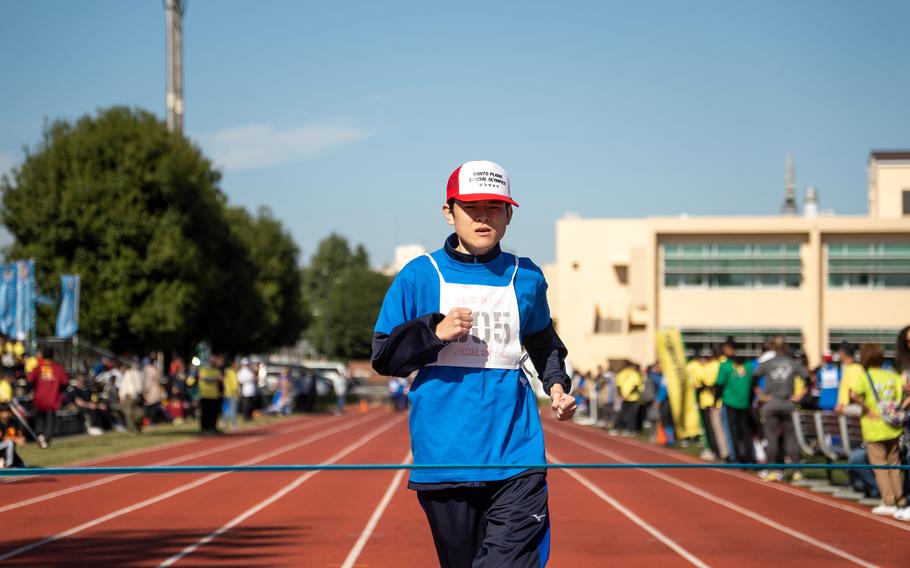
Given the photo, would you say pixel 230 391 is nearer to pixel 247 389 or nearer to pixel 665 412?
pixel 247 389

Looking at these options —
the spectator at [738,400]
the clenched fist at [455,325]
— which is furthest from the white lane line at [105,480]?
the spectator at [738,400]

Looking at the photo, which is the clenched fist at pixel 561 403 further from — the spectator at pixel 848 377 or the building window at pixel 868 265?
the building window at pixel 868 265

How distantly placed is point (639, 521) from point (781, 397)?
19.2 ft

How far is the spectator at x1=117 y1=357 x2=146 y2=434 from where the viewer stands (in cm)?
2583

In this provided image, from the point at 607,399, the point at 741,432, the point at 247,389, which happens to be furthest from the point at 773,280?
the point at 741,432

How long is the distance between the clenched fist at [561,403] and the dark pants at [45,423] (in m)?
18.3

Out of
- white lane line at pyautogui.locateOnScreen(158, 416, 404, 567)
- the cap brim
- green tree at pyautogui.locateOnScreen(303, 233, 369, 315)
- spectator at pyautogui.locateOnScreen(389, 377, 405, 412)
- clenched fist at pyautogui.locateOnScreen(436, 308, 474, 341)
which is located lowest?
spectator at pyautogui.locateOnScreen(389, 377, 405, 412)

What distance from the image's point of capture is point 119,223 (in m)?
46.3

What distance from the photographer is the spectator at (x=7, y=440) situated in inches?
554

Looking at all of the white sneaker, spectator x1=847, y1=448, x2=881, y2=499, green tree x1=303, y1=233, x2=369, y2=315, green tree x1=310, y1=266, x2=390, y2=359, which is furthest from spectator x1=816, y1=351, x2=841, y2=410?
green tree x1=303, y1=233, x2=369, y2=315

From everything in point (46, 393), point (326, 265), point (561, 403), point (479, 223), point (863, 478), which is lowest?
point (863, 478)

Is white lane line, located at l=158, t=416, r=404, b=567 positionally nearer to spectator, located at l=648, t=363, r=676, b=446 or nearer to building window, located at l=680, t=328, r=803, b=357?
spectator, located at l=648, t=363, r=676, b=446

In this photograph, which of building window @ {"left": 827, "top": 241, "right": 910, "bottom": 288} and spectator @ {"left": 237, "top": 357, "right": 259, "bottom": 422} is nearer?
spectator @ {"left": 237, "top": 357, "right": 259, "bottom": 422}

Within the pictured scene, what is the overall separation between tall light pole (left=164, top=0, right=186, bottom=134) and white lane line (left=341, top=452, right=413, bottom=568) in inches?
1920
